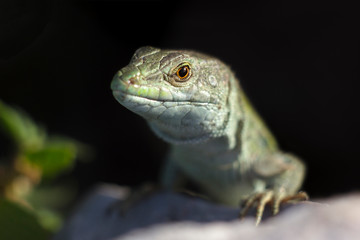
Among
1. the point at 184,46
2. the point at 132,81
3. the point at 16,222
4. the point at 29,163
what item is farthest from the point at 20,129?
the point at 184,46

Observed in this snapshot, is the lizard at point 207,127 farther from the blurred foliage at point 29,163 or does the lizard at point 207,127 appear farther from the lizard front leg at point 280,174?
the blurred foliage at point 29,163

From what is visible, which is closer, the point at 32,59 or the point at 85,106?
the point at 32,59

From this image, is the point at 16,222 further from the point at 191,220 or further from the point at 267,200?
the point at 267,200

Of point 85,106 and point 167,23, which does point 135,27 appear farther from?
point 85,106

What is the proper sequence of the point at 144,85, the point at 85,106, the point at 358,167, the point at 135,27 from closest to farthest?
the point at 144,85 < the point at 358,167 < the point at 135,27 < the point at 85,106

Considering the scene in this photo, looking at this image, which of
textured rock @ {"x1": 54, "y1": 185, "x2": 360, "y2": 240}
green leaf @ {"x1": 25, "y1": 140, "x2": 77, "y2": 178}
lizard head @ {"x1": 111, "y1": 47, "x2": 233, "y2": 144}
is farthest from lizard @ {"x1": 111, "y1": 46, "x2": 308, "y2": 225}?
green leaf @ {"x1": 25, "y1": 140, "x2": 77, "y2": 178}

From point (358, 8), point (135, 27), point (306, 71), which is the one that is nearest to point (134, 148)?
point (135, 27)

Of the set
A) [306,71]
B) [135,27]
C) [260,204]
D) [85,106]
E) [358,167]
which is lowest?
[260,204]
